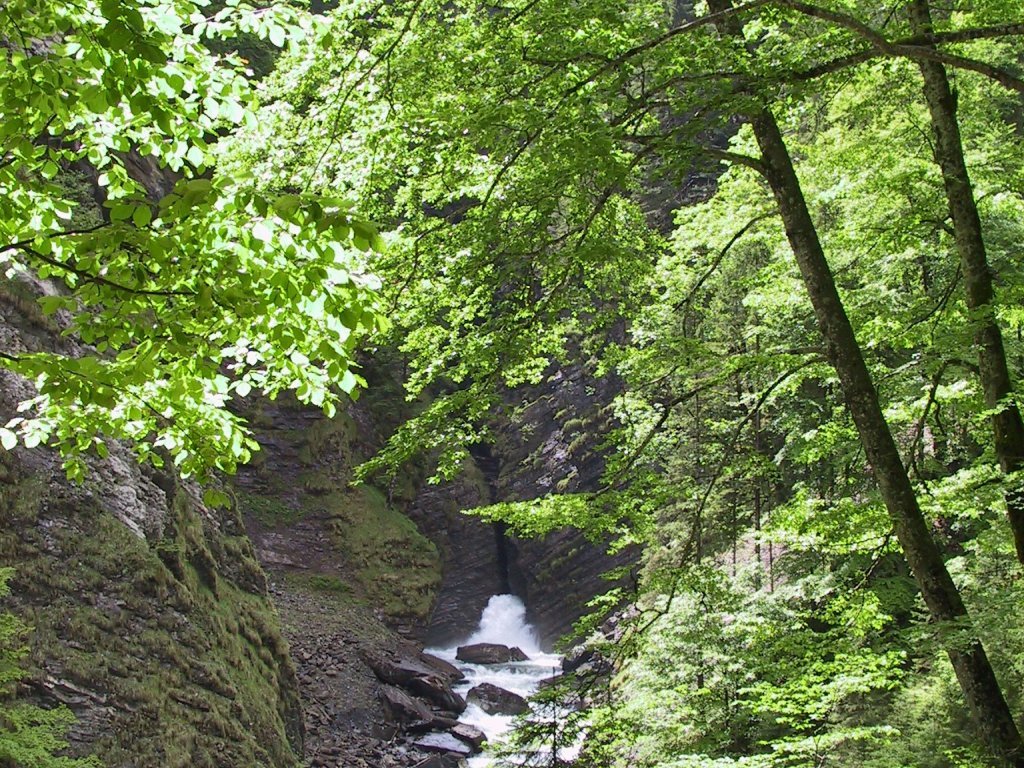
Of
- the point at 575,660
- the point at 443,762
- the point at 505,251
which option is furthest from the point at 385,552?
the point at 505,251

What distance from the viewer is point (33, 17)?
3.49m

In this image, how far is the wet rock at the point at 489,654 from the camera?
27531 millimetres

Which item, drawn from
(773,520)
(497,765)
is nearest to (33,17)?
(773,520)

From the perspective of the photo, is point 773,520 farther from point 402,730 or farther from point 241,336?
point 402,730

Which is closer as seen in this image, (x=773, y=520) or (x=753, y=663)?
(x=773, y=520)

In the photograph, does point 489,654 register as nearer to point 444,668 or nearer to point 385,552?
point 444,668

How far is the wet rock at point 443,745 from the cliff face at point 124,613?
5.92m

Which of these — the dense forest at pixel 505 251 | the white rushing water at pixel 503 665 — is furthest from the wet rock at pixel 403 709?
the dense forest at pixel 505 251

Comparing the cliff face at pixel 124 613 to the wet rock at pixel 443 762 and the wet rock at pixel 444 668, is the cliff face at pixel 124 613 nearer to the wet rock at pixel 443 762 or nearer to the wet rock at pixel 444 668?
the wet rock at pixel 443 762

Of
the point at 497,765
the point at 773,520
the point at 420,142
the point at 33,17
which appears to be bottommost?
the point at 497,765

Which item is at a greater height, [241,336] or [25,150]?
[25,150]

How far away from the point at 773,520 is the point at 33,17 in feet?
20.4

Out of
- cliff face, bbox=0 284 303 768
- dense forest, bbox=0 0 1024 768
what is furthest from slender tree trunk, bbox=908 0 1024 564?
cliff face, bbox=0 284 303 768

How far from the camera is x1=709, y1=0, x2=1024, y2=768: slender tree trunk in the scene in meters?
5.53
